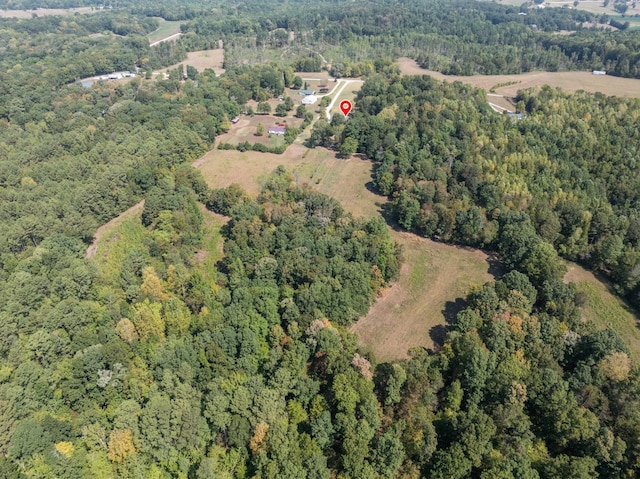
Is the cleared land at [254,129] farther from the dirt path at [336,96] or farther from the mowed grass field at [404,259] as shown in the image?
the dirt path at [336,96]

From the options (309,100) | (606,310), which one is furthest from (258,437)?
(309,100)

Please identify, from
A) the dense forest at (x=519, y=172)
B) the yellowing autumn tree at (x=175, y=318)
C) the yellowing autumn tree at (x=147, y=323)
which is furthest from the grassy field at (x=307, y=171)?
the yellowing autumn tree at (x=147, y=323)

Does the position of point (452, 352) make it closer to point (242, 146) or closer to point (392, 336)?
point (392, 336)

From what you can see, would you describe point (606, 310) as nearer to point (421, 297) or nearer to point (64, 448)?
point (421, 297)

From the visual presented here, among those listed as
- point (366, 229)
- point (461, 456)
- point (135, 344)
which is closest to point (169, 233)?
point (135, 344)

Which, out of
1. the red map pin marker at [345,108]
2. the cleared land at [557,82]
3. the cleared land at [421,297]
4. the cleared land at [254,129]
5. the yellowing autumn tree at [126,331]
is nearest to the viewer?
the yellowing autumn tree at [126,331]

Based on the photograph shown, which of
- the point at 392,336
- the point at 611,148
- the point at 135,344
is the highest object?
the point at 611,148
